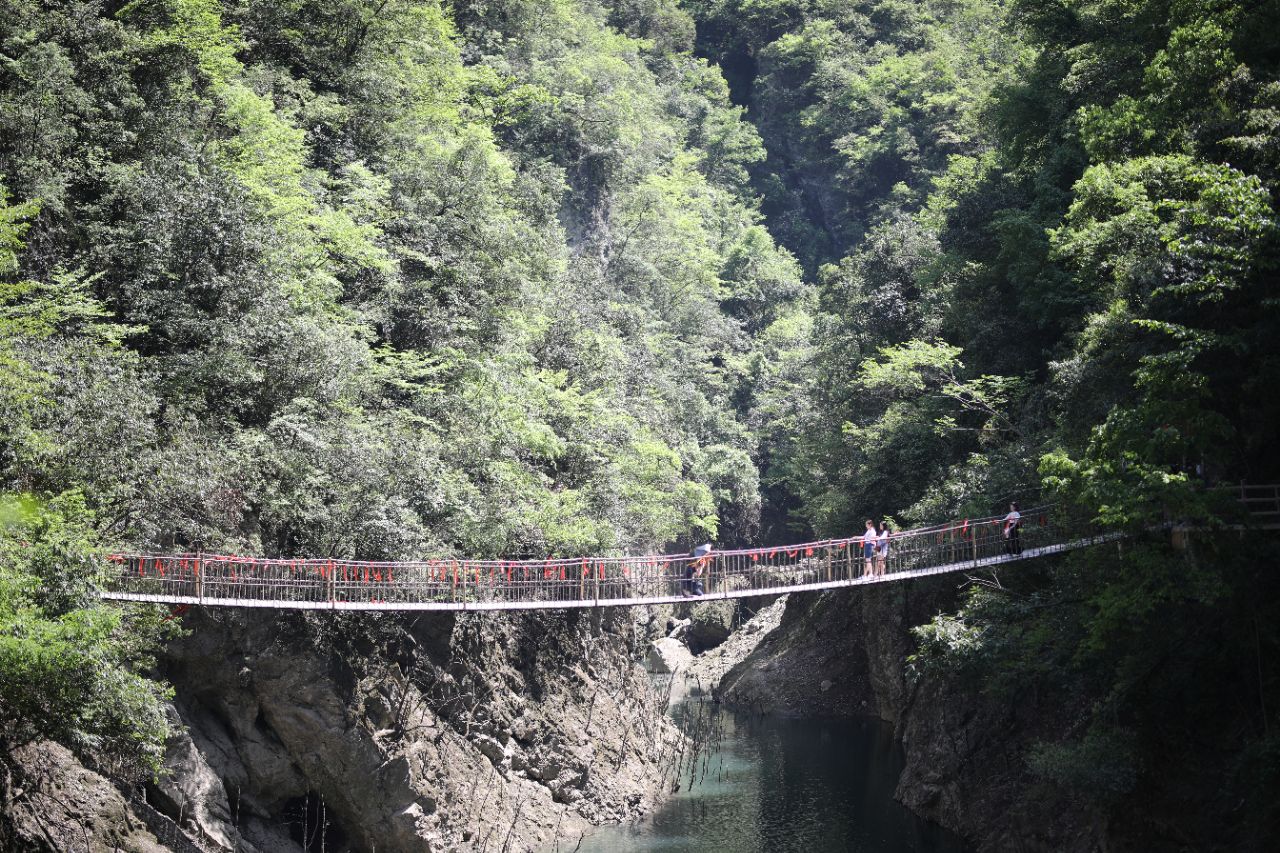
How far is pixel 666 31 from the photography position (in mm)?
60562

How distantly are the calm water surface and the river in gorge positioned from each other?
21 millimetres

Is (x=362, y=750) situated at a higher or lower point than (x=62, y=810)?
higher

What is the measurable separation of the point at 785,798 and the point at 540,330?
12077 mm

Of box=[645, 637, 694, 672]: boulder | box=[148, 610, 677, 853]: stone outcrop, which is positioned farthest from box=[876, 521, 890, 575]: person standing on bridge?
box=[645, 637, 694, 672]: boulder

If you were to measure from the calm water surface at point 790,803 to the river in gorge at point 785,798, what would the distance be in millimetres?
21

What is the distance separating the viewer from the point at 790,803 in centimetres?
2553

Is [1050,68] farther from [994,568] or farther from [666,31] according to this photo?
[666,31]

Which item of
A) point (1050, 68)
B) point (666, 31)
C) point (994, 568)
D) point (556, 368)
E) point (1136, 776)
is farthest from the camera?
point (666, 31)

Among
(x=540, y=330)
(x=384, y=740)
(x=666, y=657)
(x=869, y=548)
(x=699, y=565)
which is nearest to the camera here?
(x=384, y=740)

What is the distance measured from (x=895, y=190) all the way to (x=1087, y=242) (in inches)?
1290

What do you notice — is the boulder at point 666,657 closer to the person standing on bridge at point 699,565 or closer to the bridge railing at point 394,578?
the bridge railing at point 394,578

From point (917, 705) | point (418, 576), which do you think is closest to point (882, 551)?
point (917, 705)

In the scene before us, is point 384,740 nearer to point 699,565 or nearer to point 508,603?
point 508,603

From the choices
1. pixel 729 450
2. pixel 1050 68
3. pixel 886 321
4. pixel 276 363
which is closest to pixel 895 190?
pixel 729 450
